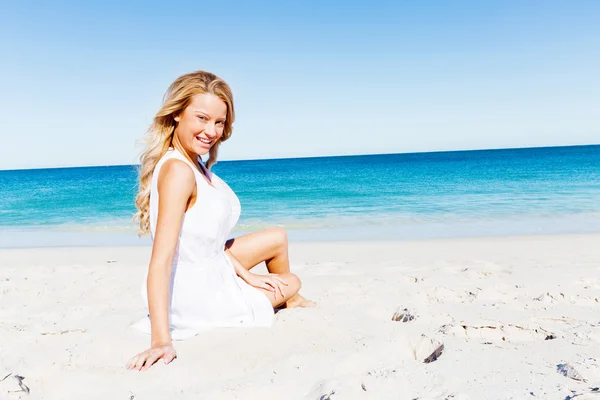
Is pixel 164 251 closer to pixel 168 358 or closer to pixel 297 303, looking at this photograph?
pixel 168 358

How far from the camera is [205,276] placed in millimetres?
2734

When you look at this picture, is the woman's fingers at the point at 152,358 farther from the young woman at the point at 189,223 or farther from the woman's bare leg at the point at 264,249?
the woman's bare leg at the point at 264,249

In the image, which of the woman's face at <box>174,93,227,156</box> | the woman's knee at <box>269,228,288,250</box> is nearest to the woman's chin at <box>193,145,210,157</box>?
the woman's face at <box>174,93,227,156</box>

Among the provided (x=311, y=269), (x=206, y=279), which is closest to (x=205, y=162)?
(x=206, y=279)

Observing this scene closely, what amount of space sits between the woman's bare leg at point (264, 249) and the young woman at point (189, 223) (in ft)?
1.18

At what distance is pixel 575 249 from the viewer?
634 cm

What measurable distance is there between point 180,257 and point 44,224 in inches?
494

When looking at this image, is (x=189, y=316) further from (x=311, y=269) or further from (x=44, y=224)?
(x=44, y=224)

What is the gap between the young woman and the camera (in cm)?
240

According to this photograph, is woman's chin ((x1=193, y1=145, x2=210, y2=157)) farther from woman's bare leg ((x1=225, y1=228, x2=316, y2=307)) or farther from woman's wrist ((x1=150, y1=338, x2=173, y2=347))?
woman's wrist ((x1=150, y1=338, x2=173, y2=347))

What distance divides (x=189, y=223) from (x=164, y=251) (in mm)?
251

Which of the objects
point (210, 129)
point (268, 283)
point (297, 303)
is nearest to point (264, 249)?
point (268, 283)

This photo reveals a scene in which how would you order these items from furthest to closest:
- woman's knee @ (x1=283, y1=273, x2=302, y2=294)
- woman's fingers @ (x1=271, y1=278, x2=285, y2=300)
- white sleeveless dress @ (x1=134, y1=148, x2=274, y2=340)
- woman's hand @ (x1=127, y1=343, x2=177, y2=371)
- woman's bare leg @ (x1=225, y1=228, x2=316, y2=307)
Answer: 1. woman's bare leg @ (x1=225, y1=228, x2=316, y2=307)
2. woman's knee @ (x1=283, y1=273, x2=302, y2=294)
3. woman's fingers @ (x1=271, y1=278, x2=285, y2=300)
4. white sleeveless dress @ (x1=134, y1=148, x2=274, y2=340)
5. woman's hand @ (x1=127, y1=343, x2=177, y2=371)

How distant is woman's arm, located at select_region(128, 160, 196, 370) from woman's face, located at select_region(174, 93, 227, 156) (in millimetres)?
301
